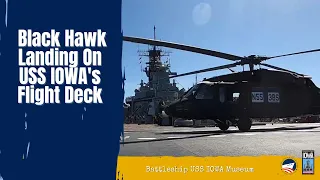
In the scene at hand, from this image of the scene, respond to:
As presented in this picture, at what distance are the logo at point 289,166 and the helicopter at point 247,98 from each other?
6964 mm

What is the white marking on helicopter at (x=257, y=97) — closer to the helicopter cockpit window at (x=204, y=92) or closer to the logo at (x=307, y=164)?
the helicopter cockpit window at (x=204, y=92)

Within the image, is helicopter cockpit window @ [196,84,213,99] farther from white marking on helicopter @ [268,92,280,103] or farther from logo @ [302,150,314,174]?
logo @ [302,150,314,174]

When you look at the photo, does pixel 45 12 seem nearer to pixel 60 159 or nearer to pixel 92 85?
pixel 92 85

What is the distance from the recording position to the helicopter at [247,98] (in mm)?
11330

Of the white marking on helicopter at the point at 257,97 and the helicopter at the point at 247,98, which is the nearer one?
the helicopter at the point at 247,98

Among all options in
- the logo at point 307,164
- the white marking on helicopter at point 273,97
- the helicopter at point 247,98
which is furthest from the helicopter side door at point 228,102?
the logo at point 307,164

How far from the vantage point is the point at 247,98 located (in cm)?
1212

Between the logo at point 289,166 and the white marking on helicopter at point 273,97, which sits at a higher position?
the white marking on helicopter at point 273,97

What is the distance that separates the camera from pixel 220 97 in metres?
12.5

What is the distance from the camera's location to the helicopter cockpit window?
1254cm

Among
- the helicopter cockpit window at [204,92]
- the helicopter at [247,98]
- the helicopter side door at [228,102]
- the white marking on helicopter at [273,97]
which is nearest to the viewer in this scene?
the helicopter at [247,98]

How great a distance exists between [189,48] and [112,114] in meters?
2.22

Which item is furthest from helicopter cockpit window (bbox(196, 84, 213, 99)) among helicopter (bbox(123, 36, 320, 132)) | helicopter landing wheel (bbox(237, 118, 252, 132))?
helicopter landing wheel (bbox(237, 118, 252, 132))

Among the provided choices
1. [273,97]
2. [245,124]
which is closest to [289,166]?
[273,97]
